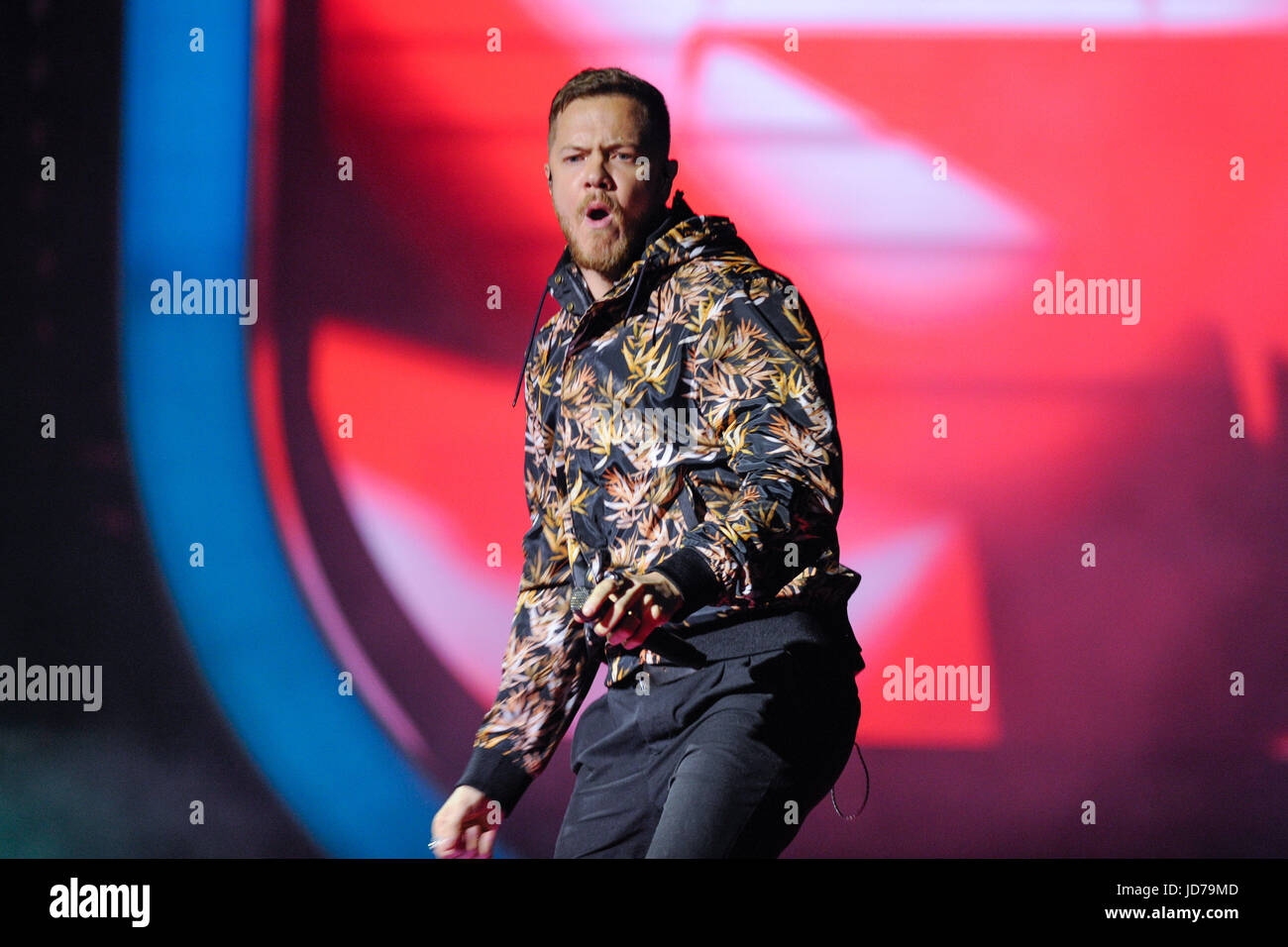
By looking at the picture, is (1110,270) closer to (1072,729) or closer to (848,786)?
(1072,729)

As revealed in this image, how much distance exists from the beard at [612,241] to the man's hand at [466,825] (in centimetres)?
89

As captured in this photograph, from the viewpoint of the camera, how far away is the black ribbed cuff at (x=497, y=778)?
2084 millimetres

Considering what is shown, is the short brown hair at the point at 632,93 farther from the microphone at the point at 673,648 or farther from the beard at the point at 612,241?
the microphone at the point at 673,648

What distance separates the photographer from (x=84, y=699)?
3.67 metres

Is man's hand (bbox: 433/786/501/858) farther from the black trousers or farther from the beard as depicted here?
the beard

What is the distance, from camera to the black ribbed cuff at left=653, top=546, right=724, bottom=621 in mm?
1616

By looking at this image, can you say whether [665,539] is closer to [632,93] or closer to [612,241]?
[612,241]

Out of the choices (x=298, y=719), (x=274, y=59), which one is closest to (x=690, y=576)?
(x=298, y=719)

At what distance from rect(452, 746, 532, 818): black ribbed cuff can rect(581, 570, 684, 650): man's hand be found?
63 cm

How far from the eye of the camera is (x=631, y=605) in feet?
5.04

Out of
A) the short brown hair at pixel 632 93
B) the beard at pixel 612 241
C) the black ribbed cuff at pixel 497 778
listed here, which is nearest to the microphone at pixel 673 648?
the black ribbed cuff at pixel 497 778

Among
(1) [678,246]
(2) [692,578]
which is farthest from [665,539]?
(1) [678,246]

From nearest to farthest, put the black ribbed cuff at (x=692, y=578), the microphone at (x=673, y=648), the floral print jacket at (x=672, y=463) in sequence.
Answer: the black ribbed cuff at (x=692, y=578) → the floral print jacket at (x=672, y=463) → the microphone at (x=673, y=648)

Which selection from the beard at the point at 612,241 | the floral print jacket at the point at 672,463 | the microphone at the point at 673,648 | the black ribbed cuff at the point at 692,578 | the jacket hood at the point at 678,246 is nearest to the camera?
the black ribbed cuff at the point at 692,578
